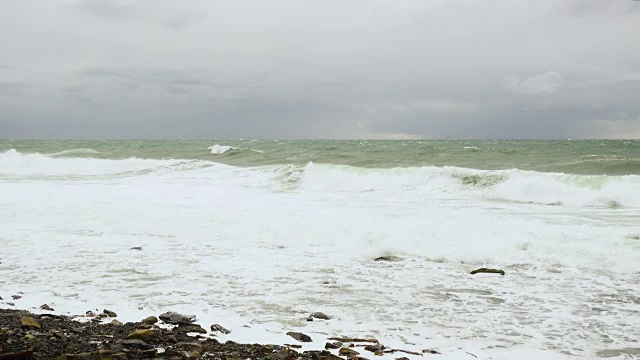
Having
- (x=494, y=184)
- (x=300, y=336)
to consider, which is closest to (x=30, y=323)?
(x=300, y=336)

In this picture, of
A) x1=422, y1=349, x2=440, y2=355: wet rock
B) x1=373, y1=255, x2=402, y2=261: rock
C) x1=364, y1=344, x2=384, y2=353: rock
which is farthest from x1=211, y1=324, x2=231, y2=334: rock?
x1=373, y1=255, x2=402, y2=261: rock

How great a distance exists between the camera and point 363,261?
28.3 feet

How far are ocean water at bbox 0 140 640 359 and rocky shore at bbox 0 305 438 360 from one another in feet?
0.83

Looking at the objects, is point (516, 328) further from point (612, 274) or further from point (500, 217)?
point (500, 217)

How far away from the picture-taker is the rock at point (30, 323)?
507 cm

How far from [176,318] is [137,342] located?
0.94 meters

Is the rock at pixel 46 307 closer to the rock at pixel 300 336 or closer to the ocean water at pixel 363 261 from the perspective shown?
the ocean water at pixel 363 261

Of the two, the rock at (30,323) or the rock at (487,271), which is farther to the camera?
the rock at (487,271)

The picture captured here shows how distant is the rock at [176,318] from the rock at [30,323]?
1119 millimetres

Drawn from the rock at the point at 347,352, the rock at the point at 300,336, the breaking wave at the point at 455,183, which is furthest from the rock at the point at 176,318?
the breaking wave at the point at 455,183

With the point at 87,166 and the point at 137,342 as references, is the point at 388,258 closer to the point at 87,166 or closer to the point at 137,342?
the point at 137,342

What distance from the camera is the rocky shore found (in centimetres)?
436

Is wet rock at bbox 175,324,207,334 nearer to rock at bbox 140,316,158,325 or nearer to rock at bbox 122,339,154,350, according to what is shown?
rock at bbox 140,316,158,325

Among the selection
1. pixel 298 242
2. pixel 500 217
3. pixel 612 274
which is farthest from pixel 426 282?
pixel 500 217
